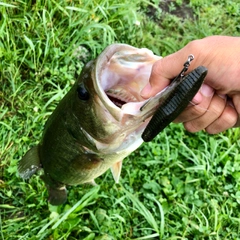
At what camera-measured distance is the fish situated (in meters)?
1.82

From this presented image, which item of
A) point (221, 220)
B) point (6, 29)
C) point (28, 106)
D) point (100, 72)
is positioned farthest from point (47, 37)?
point (221, 220)

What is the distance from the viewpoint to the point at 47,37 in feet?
12.1

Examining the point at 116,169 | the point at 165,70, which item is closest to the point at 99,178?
the point at 116,169

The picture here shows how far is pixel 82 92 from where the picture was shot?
1.94 m

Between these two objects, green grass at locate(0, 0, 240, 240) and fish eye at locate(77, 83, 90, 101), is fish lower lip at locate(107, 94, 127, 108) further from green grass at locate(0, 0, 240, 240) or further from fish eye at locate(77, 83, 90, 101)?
green grass at locate(0, 0, 240, 240)

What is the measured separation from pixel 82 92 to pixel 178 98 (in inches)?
22.9

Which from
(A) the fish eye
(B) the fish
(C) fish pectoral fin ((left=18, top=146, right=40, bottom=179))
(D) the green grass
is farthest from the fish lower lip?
(D) the green grass

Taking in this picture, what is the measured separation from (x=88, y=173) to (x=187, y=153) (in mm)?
1407

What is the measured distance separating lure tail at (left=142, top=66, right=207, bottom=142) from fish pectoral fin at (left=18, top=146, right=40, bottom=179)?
1248mm

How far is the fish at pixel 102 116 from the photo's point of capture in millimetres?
1819

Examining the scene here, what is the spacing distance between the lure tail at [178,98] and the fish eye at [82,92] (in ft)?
1.38

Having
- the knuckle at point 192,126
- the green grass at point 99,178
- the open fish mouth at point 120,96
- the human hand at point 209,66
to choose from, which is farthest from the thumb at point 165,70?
the green grass at point 99,178

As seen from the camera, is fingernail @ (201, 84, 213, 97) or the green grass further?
the green grass

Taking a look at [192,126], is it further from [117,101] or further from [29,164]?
[29,164]
